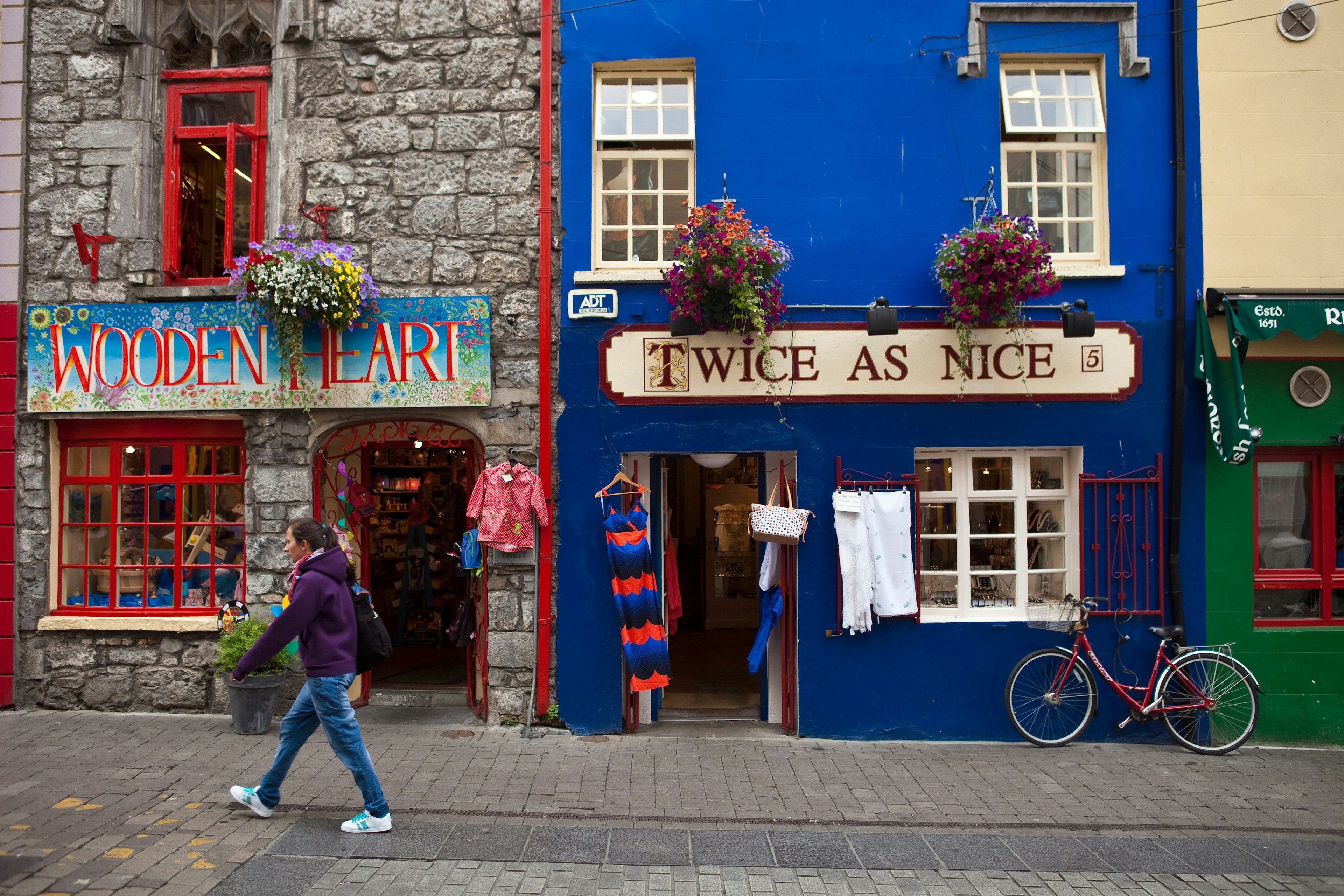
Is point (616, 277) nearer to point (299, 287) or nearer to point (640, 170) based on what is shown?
point (640, 170)

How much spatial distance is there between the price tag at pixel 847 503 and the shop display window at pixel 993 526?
2.45 feet

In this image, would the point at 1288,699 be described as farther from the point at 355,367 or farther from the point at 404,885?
the point at 355,367

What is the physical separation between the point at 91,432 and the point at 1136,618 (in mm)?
9571

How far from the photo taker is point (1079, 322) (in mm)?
6926

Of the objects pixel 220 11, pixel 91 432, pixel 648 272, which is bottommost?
pixel 91 432

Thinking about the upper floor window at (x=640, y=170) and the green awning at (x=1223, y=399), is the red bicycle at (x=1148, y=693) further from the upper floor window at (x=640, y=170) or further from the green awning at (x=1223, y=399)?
the upper floor window at (x=640, y=170)

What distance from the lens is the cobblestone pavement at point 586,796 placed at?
15.3 feet

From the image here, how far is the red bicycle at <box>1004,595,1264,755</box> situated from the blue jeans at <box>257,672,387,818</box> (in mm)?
5005

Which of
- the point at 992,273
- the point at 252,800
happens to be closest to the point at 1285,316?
the point at 992,273

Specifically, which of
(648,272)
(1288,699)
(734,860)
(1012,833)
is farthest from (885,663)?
(648,272)

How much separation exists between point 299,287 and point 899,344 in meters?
5.08

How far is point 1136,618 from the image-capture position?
725cm

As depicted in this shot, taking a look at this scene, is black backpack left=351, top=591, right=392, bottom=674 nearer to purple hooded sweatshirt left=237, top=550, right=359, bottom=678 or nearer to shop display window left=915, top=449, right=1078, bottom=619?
purple hooded sweatshirt left=237, top=550, right=359, bottom=678

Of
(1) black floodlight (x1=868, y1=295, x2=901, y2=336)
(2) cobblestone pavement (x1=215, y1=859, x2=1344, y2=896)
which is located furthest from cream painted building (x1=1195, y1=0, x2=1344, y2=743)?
(2) cobblestone pavement (x1=215, y1=859, x2=1344, y2=896)
